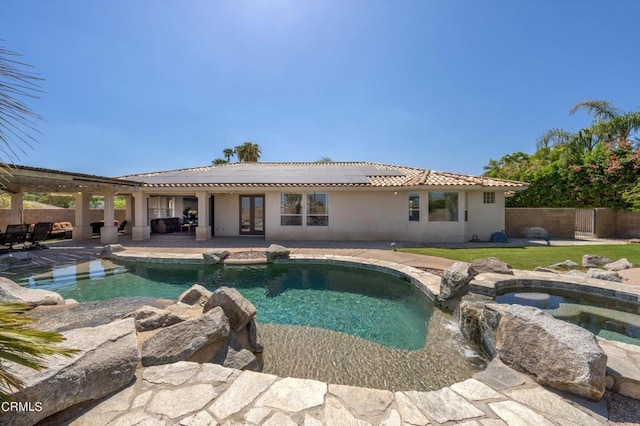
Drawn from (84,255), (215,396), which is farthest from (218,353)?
(84,255)

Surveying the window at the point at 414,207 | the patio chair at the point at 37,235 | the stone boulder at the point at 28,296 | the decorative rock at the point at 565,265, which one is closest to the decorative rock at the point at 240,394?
the stone boulder at the point at 28,296

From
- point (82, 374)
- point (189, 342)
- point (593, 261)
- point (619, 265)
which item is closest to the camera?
point (82, 374)

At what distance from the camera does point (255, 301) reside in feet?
24.4

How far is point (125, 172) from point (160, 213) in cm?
398

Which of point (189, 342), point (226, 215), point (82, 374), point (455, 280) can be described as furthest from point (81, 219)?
point (455, 280)

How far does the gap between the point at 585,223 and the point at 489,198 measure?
25.7 ft

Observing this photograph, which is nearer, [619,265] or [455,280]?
[455,280]

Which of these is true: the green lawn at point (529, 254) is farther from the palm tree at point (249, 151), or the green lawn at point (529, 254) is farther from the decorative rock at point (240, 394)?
the palm tree at point (249, 151)

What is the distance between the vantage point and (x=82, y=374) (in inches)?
102

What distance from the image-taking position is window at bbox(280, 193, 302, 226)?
16.1 metres

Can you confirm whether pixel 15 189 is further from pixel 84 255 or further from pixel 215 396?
pixel 215 396

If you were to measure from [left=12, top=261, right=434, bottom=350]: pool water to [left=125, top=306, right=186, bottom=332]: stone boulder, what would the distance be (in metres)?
2.10

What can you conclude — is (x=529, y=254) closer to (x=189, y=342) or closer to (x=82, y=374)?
(x=189, y=342)

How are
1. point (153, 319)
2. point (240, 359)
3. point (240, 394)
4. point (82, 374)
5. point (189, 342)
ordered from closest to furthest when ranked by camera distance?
point (82, 374) < point (240, 394) < point (189, 342) < point (240, 359) < point (153, 319)
